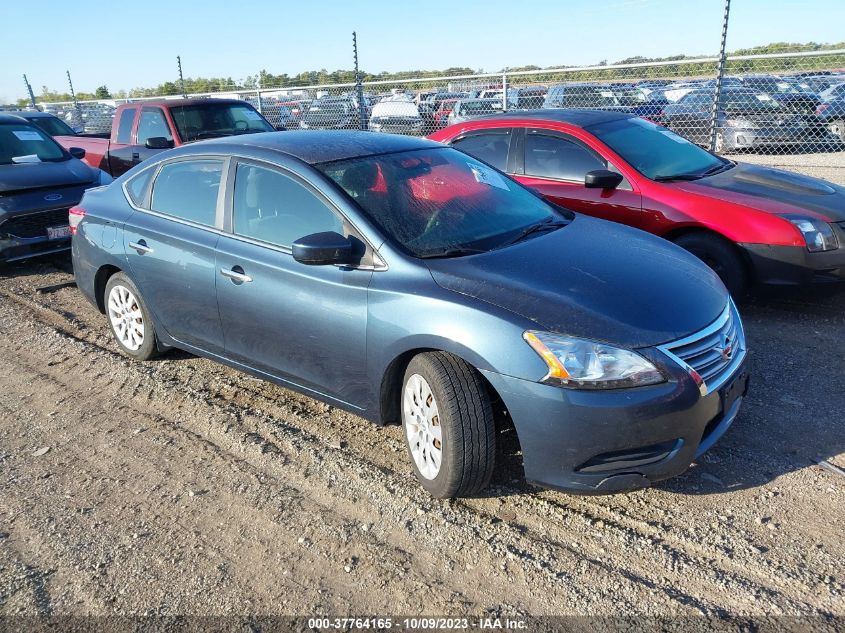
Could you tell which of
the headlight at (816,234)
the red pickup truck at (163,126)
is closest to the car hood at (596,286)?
the headlight at (816,234)

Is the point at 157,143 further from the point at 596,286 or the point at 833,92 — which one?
the point at 833,92

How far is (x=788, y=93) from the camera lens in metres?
13.9

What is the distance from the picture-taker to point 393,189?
12.5ft

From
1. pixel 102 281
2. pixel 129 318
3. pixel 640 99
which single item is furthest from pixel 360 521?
pixel 640 99

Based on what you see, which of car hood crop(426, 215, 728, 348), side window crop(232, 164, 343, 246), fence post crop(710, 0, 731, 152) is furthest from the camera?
fence post crop(710, 0, 731, 152)

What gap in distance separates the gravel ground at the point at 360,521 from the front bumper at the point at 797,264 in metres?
0.82

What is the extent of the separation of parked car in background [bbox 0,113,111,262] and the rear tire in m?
6.64

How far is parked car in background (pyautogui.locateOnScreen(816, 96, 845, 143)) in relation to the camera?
13922mm

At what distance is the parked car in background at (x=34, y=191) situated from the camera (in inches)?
290

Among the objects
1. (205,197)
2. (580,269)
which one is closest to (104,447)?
(205,197)

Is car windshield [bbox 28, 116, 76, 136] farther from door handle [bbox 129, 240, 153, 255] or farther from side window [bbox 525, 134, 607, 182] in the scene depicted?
side window [bbox 525, 134, 607, 182]

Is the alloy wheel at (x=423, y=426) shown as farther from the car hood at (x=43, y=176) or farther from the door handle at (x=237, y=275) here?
the car hood at (x=43, y=176)

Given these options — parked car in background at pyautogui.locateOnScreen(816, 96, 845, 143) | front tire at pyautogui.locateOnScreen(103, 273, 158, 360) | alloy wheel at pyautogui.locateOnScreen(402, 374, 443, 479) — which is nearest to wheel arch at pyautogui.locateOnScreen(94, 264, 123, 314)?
front tire at pyautogui.locateOnScreen(103, 273, 158, 360)

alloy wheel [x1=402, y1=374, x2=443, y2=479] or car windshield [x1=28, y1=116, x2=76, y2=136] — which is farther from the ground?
car windshield [x1=28, y1=116, x2=76, y2=136]
